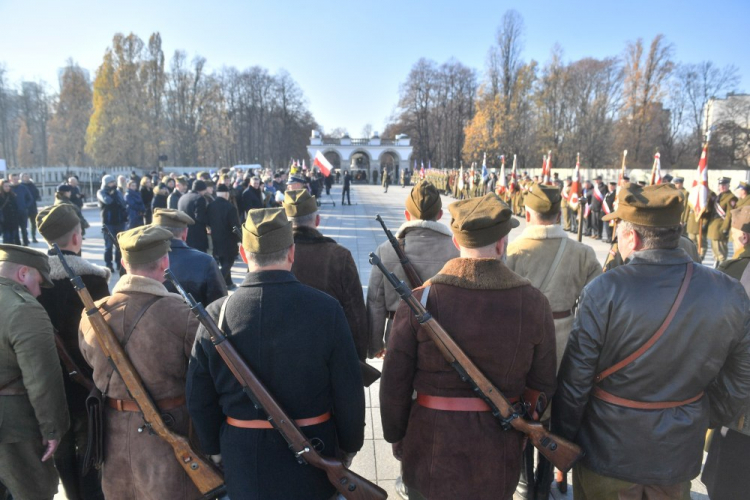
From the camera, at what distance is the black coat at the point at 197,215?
8.16 meters

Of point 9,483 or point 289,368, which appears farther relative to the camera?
point 9,483

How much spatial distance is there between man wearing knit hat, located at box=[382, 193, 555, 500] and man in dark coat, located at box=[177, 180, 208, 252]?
678 cm

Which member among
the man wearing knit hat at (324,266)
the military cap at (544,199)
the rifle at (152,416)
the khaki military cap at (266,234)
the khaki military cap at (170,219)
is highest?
the military cap at (544,199)

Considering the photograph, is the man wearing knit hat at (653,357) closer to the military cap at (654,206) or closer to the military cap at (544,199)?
the military cap at (654,206)

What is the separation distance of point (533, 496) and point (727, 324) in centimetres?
147

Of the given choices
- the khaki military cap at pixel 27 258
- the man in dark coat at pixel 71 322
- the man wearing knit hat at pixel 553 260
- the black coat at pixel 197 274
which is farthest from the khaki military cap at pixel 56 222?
the man wearing knit hat at pixel 553 260

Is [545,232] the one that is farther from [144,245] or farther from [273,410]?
[144,245]

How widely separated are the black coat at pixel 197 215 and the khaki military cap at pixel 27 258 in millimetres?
5486

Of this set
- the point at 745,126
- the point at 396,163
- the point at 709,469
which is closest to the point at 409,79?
the point at 396,163

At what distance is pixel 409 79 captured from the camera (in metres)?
67.9

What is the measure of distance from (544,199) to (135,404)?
2.77 m

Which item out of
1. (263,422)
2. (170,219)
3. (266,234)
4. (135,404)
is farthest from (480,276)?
(170,219)

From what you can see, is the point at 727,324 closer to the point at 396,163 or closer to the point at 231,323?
the point at 231,323

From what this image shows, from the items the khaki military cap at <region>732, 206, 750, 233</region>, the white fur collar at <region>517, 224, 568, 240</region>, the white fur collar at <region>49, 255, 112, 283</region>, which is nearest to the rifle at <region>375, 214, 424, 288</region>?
the white fur collar at <region>517, 224, 568, 240</region>
